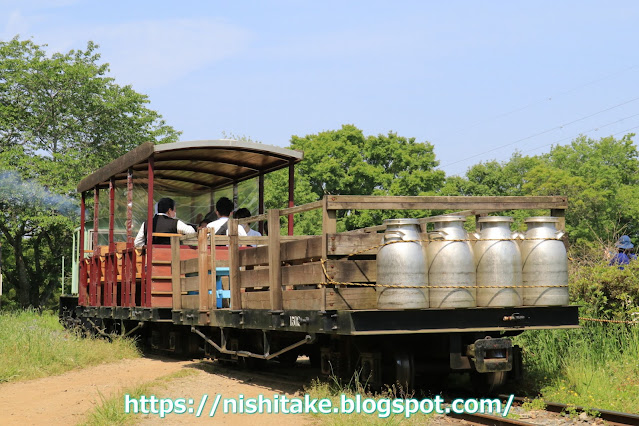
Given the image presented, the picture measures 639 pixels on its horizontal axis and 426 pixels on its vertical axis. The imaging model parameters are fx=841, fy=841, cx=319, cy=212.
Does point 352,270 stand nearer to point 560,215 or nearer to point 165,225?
point 560,215

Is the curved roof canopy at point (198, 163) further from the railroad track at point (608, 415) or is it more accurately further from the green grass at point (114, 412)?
the railroad track at point (608, 415)

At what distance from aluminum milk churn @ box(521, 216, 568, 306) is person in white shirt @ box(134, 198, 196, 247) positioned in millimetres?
6525

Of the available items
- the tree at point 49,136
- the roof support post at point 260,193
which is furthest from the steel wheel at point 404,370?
the tree at point 49,136

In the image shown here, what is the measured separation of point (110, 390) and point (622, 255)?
6.95 m

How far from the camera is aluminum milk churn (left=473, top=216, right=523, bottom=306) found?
779 centimetres

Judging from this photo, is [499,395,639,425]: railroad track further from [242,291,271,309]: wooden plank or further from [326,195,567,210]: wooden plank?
[242,291,271,309]: wooden plank

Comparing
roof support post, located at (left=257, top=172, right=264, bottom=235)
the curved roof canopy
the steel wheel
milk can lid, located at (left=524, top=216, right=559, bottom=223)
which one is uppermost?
the curved roof canopy

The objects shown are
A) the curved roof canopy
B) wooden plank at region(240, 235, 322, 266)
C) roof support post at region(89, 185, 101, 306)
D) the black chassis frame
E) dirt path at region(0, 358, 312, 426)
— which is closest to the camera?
the black chassis frame

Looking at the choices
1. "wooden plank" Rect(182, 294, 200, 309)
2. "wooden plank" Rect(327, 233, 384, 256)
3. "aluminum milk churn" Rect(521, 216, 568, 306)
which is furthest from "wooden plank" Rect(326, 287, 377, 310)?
"wooden plank" Rect(182, 294, 200, 309)

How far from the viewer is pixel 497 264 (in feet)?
25.5

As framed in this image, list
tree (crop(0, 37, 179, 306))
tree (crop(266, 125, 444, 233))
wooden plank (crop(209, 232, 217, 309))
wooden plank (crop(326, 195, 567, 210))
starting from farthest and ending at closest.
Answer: tree (crop(266, 125, 444, 233)) < tree (crop(0, 37, 179, 306)) < wooden plank (crop(209, 232, 217, 309)) < wooden plank (crop(326, 195, 567, 210))

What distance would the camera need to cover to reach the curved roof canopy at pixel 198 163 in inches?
502

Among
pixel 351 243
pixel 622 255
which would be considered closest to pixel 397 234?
pixel 351 243

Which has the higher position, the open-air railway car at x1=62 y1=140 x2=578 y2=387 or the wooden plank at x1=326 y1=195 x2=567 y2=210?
the wooden plank at x1=326 y1=195 x2=567 y2=210
